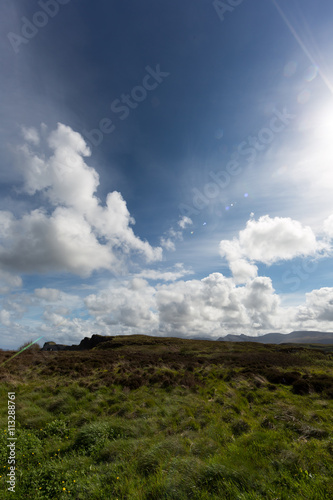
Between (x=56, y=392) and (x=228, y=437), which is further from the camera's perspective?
(x=56, y=392)

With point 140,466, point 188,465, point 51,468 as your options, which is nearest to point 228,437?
point 188,465

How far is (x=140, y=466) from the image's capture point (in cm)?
614

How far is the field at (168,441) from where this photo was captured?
5.08m

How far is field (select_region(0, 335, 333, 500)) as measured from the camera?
16.7 feet

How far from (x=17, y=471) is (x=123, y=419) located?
430 centimetres

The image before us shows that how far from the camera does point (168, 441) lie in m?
7.18

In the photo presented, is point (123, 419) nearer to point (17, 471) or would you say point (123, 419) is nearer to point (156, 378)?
point (17, 471)

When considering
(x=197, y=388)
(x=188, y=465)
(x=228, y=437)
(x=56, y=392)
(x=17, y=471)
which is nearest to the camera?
(x=188, y=465)

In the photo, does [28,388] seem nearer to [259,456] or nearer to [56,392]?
[56,392]

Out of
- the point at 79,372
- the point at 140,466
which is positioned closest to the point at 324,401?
the point at 140,466

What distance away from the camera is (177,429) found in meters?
8.63

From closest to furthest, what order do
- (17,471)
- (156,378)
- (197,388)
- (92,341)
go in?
(17,471)
(197,388)
(156,378)
(92,341)

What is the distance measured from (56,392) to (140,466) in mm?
10225

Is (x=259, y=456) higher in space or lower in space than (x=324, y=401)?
higher
